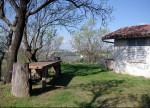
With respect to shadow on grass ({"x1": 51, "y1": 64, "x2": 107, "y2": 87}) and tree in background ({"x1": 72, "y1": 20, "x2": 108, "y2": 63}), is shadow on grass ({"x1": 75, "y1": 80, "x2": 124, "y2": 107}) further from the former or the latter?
tree in background ({"x1": 72, "y1": 20, "x2": 108, "y2": 63})

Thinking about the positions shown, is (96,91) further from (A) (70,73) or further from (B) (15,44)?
(A) (70,73)

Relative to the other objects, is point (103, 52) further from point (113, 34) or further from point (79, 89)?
point (79, 89)

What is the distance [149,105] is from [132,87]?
11.4ft

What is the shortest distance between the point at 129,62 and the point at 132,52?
67 cm

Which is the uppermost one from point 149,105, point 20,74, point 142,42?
point 142,42

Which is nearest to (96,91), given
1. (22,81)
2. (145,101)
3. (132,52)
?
(145,101)

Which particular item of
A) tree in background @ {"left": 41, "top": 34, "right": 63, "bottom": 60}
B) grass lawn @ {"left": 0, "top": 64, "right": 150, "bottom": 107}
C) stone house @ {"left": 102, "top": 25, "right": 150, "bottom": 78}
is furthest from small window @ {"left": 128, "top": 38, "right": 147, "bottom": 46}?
tree in background @ {"left": 41, "top": 34, "right": 63, "bottom": 60}

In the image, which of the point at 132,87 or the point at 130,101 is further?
the point at 132,87

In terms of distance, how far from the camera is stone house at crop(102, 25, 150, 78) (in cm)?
1752

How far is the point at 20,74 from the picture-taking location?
11.1m

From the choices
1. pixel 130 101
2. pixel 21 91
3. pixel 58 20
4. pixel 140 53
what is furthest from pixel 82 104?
pixel 58 20

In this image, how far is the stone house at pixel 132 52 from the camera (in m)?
17.5

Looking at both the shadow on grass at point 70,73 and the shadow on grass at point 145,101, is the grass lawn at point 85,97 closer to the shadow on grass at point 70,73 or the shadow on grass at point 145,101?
the shadow on grass at point 145,101

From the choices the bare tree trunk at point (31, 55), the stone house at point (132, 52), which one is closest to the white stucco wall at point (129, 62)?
the stone house at point (132, 52)
